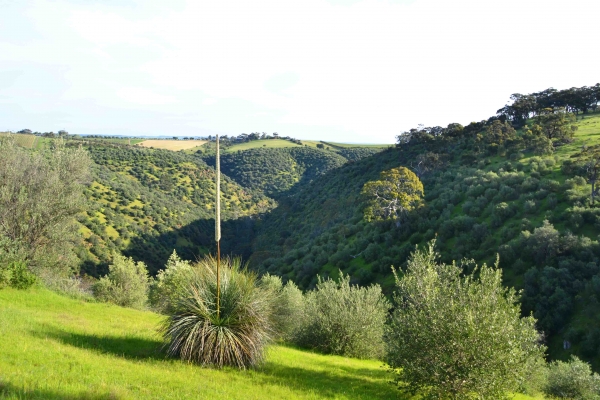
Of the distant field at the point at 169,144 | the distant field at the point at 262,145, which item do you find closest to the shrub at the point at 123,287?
the distant field at the point at 169,144

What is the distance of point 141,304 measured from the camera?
27406 millimetres

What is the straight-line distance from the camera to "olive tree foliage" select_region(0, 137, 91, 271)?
19188 millimetres

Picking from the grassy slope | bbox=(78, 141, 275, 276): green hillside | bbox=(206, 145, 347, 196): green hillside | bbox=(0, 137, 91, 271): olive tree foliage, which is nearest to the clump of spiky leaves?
the grassy slope

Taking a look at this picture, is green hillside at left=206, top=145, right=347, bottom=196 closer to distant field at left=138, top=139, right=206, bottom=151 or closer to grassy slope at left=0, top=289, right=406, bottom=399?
distant field at left=138, top=139, right=206, bottom=151

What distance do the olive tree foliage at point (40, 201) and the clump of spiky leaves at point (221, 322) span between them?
551 inches

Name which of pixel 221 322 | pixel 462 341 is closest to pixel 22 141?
pixel 221 322

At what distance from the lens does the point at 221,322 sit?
9.33 metres

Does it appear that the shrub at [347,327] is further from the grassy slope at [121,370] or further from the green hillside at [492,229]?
the green hillside at [492,229]

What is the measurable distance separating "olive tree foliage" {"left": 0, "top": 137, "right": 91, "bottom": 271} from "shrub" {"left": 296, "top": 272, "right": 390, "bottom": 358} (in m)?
13.9

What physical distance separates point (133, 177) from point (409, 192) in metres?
62.2

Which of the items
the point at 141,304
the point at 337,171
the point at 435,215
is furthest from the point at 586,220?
the point at 337,171

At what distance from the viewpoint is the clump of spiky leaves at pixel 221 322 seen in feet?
29.6

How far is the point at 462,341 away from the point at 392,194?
104 feet

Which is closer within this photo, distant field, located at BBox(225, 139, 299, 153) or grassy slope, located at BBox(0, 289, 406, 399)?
grassy slope, located at BBox(0, 289, 406, 399)
